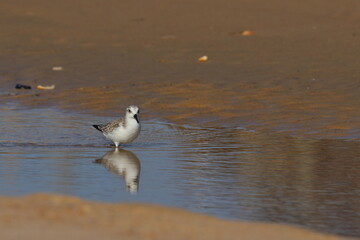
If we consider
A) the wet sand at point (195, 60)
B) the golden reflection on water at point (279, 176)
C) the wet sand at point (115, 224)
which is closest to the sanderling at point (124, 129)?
the golden reflection on water at point (279, 176)

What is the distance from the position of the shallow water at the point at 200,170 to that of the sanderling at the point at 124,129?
0.16m

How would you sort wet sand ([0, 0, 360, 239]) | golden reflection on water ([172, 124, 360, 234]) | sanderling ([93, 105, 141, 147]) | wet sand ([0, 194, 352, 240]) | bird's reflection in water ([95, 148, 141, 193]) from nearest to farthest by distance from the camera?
wet sand ([0, 194, 352, 240]) → golden reflection on water ([172, 124, 360, 234]) → bird's reflection in water ([95, 148, 141, 193]) → sanderling ([93, 105, 141, 147]) → wet sand ([0, 0, 360, 239])

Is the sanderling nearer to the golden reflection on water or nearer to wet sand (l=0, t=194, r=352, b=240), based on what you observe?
the golden reflection on water

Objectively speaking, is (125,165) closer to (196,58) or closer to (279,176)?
(279,176)

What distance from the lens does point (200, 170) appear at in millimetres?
9492

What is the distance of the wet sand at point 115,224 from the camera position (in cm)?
636

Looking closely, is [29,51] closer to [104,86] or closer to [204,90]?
[104,86]

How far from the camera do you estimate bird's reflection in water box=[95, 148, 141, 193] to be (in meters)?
8.88

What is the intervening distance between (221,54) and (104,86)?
2.63 metres

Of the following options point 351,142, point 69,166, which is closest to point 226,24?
point 351,142

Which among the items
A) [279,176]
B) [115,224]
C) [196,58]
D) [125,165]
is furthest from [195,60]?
[115,224]

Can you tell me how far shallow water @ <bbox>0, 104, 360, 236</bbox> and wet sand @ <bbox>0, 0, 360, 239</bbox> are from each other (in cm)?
109

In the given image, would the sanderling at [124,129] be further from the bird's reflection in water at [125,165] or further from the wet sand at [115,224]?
the wet sand at [115,224]

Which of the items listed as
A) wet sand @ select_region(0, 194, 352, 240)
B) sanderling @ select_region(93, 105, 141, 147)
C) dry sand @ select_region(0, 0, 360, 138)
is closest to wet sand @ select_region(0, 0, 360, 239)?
dry sand @ select_region(0, 0, 360, 138)
